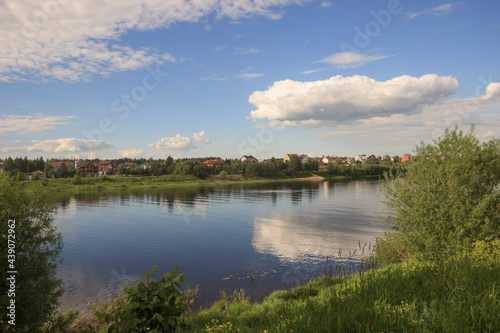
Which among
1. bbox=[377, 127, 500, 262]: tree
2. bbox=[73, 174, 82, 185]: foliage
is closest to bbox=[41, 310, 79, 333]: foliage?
bbox=[377, 127, 500, 262]: tree

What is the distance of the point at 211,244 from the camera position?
35250mm

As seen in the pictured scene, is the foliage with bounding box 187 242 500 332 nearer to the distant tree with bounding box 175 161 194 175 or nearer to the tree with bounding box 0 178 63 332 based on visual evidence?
the tree with bounding box 0 178 63 332

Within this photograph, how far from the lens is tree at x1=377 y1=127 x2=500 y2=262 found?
16.7m

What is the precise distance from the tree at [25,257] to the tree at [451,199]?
66.2 ft

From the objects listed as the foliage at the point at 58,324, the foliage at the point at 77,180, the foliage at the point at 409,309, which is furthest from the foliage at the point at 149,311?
the foliage at the point at 77,180

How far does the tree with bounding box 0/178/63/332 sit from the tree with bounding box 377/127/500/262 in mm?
20184

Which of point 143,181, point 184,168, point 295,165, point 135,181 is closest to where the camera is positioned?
point 135,181

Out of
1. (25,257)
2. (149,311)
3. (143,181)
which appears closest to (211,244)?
(25,257)

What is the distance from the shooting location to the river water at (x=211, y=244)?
76.9 feet

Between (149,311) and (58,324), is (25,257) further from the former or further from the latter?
(149,311)

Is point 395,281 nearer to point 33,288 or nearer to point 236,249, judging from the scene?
point 33,288

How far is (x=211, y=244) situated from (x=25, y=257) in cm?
2406

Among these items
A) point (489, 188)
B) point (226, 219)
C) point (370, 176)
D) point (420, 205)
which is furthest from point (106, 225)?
point (370, 176)

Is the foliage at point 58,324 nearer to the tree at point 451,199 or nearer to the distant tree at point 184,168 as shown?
the tree at point 451,199
